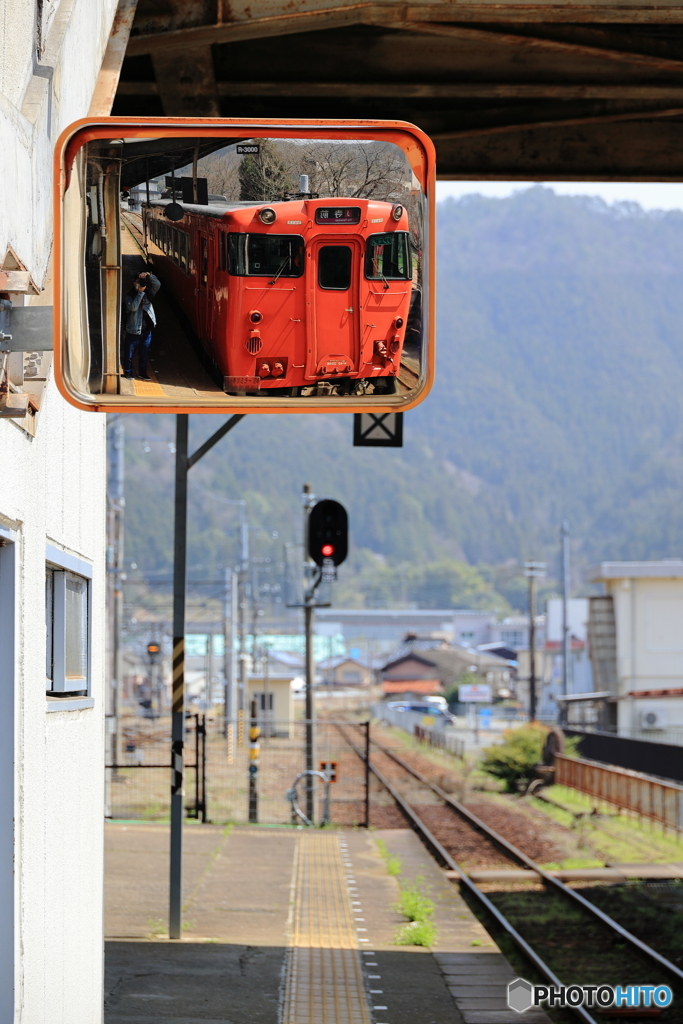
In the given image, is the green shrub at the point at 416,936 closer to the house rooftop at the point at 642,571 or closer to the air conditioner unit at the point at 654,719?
the air conditioner unit at the point at 654,719

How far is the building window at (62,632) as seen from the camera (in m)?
4.41

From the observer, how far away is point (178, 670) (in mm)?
9695

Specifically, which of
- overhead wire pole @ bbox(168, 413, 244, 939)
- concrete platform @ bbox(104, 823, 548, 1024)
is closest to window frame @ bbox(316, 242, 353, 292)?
concrete platform @ bbox(104, 823, 548, 1024)

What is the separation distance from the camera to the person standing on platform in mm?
2779

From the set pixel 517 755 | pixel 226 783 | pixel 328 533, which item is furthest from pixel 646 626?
pixel 328 533

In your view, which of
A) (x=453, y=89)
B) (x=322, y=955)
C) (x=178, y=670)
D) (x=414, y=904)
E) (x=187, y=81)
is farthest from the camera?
(x=414, y=904)

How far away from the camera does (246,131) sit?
277cm

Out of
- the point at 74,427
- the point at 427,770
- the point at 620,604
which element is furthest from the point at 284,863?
the point at 620,604

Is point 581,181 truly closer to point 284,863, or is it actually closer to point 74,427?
point 74,427

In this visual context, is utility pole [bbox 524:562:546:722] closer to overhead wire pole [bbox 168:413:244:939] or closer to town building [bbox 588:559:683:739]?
town building [bbox 588:559:683:739]

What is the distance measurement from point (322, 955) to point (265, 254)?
735cm

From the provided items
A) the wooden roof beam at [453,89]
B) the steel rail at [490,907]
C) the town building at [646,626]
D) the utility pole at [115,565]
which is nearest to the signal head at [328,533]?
the steel rail at [490,907]

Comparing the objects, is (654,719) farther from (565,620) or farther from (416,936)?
(416,936)

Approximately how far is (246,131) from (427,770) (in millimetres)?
32043
